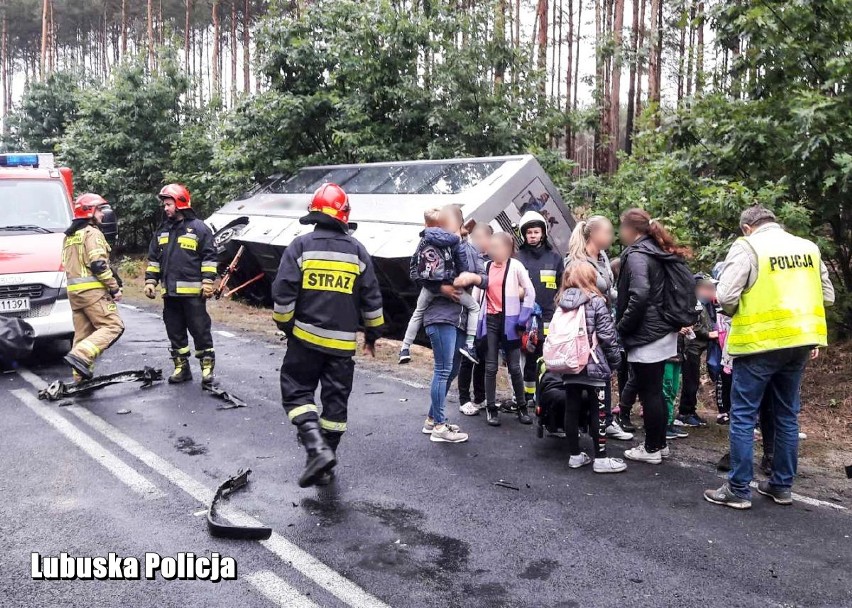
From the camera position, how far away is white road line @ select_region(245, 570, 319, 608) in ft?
10.0

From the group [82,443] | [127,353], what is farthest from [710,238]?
[127,353]

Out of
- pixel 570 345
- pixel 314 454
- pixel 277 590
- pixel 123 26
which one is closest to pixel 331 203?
pixel 314 454

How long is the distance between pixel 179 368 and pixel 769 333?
5.21m

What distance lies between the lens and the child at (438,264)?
5.23 m

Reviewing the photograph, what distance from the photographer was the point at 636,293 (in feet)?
15.3

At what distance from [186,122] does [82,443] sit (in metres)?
17.6

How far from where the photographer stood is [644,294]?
465 centimetres

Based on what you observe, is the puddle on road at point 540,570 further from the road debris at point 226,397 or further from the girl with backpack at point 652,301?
the road debris at point 226,397

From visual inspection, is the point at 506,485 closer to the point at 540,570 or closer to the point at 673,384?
the point at 540,570

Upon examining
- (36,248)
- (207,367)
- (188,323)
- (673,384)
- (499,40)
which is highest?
(499,40)

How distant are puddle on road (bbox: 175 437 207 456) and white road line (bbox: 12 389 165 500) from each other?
427 mm

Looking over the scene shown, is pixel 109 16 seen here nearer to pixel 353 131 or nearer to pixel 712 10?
pixel 353 131

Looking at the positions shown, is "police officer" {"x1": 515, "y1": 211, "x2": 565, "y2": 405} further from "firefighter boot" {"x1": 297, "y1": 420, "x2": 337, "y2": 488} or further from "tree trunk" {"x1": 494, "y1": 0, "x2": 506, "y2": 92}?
"tree trunk" {"x1": 494, "y1": 0, "x2": 506, "y2": 92}

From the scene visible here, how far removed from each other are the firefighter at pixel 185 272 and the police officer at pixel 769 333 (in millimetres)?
4519
